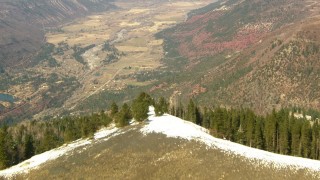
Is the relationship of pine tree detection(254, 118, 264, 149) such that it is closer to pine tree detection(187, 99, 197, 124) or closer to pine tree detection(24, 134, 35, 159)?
pine tree detection(187, 99, 197, 124)

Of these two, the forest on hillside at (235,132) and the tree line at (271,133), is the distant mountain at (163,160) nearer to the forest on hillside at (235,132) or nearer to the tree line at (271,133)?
the forest on hillside at (235,132)

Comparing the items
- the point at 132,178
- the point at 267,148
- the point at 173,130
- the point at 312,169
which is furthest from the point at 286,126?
the point at 132,178

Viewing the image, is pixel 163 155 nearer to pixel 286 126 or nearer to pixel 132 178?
pixel 132 178

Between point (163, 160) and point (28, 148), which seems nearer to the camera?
point (163, 160)

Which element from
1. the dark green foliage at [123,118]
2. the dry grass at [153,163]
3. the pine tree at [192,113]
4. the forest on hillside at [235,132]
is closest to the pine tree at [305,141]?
the forest on hillside at [235,132]

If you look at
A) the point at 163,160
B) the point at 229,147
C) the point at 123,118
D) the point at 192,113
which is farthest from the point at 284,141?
the point at 123,118

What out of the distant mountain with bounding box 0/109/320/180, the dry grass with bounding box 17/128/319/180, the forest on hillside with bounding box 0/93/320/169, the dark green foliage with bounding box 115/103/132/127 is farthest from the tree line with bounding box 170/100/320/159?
the dry grass with bounding box 17/128/319/180

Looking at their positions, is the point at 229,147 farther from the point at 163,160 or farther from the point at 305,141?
the point at 305,141
